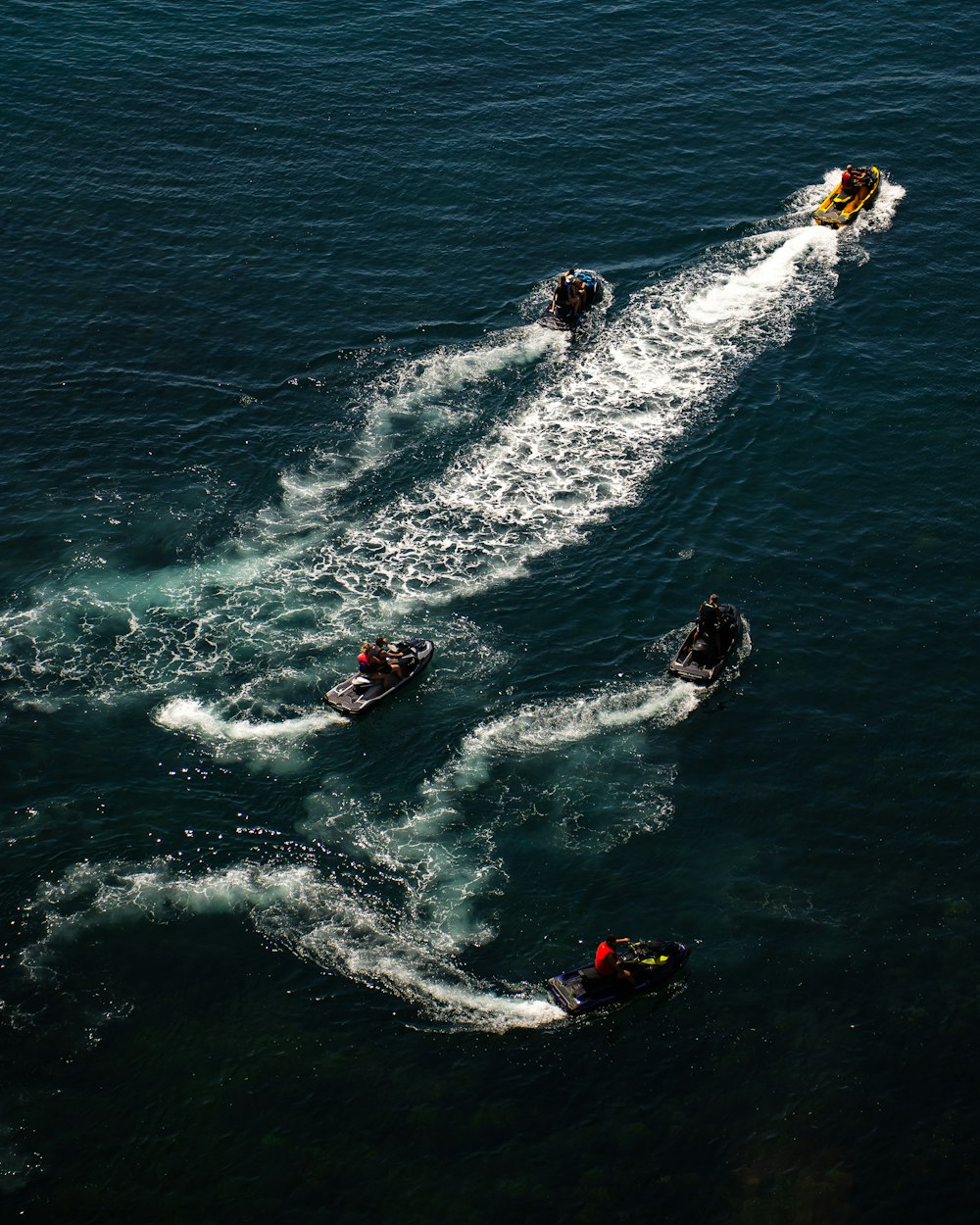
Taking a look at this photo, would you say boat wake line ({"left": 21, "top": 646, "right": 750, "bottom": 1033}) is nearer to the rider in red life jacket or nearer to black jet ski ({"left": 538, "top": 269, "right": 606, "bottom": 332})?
the rider in red life jacket

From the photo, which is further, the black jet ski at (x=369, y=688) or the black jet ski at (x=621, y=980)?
the black jet ski at (x=369, y=688)

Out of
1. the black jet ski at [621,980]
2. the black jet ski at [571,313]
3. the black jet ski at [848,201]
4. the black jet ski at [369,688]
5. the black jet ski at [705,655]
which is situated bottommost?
the black jet ski at [621,980]

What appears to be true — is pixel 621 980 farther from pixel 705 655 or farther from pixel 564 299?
A: pixel 564 299

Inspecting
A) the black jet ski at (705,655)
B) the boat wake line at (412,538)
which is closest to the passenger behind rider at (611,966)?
the black jet ski at (705,655)

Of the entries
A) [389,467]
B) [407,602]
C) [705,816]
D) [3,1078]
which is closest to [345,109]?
[389,467]

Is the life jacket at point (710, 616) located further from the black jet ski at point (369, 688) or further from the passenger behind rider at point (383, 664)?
the passenger behind rider at point (383, 664)

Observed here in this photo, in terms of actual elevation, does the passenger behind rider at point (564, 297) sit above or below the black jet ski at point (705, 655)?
above

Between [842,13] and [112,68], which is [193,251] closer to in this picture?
[112,68]
